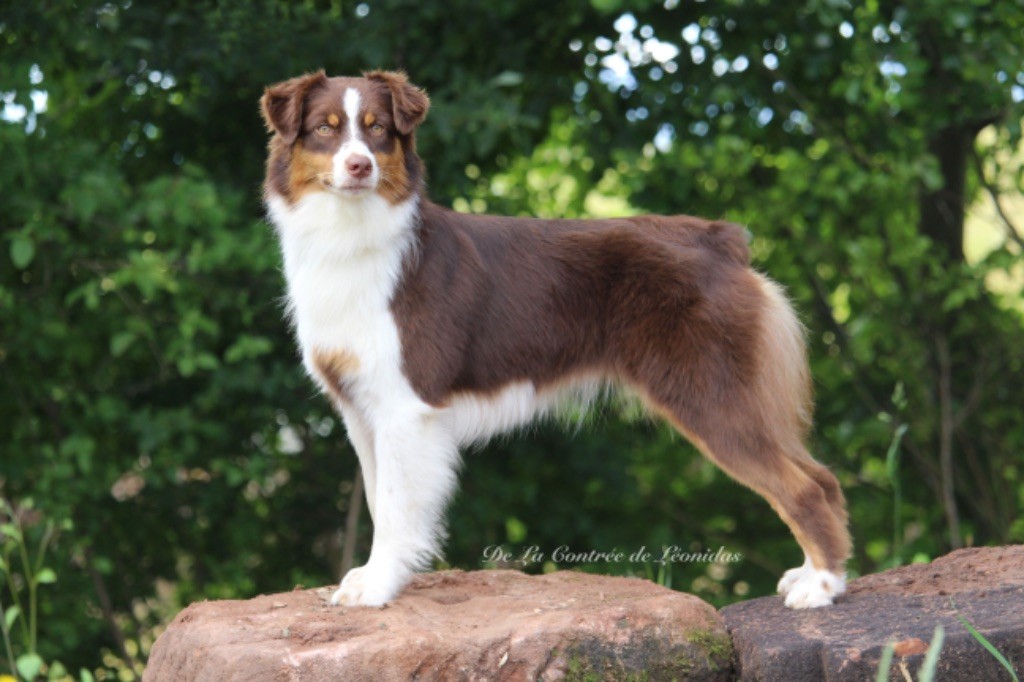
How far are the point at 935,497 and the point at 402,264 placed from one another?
4.72m

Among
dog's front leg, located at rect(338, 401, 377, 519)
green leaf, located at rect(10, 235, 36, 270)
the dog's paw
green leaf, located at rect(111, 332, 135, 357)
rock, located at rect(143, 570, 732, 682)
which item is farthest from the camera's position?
green leaf, located at rect(111, 332, 135, 357)

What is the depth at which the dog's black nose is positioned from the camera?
4105mm

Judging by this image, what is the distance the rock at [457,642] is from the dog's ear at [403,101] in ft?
5.21

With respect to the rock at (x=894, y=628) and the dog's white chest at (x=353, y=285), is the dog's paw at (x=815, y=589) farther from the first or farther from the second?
the dog's white chest at (x=353, y=285)

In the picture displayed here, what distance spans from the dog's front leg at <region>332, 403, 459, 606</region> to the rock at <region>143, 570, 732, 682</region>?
0.10 meters

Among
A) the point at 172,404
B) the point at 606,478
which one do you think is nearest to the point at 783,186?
the point at 606,478

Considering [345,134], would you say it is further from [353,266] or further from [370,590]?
[370,590]

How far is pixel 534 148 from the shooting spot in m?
7.51

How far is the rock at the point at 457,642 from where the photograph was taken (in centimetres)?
385

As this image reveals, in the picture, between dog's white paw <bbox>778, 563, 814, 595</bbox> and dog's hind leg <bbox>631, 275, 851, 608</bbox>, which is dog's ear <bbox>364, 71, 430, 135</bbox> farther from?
dog's white paw <bbox>778, 563, 814, 595</bbox>

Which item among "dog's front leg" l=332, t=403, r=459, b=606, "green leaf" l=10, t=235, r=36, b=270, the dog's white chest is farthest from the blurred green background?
"dog's front leg" l=332, t=403, r=459, b=606

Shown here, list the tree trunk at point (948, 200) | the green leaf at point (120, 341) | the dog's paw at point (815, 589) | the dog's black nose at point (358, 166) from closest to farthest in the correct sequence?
the dog's black nose at point (358, 166)
the dog's paw at point (815, 589)
the green leaf at point (120, 341)
the tree trunk at point (948, 200)

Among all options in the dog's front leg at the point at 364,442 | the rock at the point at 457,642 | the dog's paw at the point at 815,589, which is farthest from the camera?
the dog's front leg at the point at 364,442

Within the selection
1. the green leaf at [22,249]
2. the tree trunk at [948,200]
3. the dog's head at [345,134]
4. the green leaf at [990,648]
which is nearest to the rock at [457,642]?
the green leaf at [990,648]
